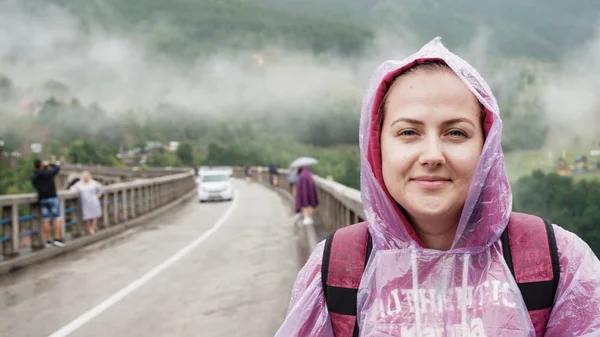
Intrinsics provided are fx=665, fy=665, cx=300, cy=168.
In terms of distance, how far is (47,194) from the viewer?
43.2 ft

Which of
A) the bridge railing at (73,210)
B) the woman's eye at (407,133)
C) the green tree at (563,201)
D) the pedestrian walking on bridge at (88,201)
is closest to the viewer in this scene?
the woman's eye at (407,133)

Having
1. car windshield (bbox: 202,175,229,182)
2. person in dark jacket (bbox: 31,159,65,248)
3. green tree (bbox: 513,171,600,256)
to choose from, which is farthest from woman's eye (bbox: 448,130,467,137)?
green tree (bbox: 513,171,600,256)

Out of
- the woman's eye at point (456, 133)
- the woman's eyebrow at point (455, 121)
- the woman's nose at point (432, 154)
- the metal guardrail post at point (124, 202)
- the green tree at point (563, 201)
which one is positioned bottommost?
the green tree at point (563, 201)

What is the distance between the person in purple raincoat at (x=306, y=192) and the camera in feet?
59.5

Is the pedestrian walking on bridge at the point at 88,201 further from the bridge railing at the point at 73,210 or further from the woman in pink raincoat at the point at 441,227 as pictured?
the woman in pink raincoat at the point at 441,227

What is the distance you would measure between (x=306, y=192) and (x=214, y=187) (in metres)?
15.0

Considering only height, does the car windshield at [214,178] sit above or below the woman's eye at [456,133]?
below

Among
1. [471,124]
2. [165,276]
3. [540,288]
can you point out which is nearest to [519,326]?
[540,288]

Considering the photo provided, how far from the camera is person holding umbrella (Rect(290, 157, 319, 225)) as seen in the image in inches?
715

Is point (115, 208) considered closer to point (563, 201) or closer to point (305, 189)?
point (305, 189)

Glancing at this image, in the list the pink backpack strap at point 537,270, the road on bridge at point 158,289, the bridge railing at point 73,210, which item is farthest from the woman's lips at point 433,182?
the bridge railing at point 73,210

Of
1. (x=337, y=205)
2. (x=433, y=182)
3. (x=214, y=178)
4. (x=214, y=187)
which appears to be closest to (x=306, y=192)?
(x=337, y=205)

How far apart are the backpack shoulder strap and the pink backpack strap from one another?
0.39 m

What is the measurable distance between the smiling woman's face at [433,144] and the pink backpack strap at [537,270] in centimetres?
19
